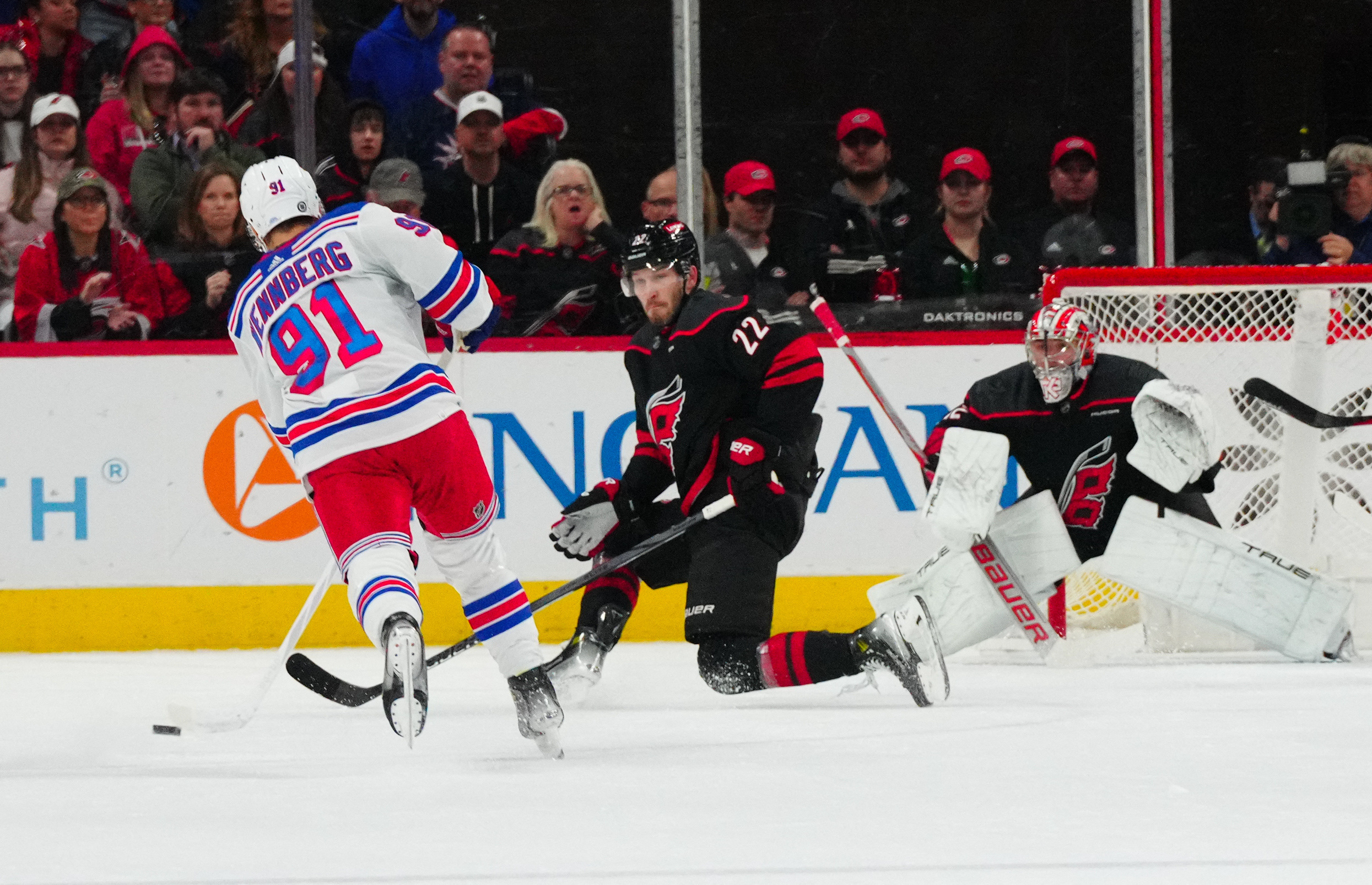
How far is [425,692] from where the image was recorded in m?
2.40

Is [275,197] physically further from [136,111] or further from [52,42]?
[52,42]

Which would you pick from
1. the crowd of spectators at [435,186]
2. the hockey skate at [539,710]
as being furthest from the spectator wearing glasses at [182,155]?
the hockey skate at [539,710]

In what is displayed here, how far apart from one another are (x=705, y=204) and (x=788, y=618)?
1.17 metres

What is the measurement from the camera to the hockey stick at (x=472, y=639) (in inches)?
123

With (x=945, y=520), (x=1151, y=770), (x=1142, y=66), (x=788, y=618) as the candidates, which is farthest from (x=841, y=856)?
(x=1142, y=66)

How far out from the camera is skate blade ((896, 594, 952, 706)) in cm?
303

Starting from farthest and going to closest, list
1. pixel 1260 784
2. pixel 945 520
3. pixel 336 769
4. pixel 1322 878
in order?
pixel 945 520 < pixel 336 769 < pixel 1260 784 < pixel 1322 878

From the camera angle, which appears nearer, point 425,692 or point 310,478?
point 425,692

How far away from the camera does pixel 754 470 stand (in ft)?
10.2

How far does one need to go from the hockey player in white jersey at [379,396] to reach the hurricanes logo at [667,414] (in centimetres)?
62

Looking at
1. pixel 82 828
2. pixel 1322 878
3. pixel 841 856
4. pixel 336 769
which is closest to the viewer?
pixel 1322 878

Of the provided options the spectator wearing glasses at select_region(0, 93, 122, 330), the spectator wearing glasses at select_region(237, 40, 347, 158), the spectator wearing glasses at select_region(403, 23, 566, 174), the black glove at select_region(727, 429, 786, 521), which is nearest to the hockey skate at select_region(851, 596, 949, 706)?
the black glove at select_region(727, 429, 786, 521)

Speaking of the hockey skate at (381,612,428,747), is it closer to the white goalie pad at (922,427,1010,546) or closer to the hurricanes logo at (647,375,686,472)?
the hurricanes logo at (647,375,686,472)

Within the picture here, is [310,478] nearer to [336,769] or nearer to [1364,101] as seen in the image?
[336,769]
